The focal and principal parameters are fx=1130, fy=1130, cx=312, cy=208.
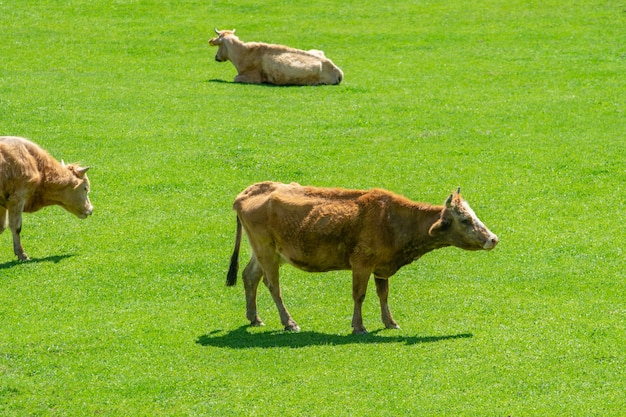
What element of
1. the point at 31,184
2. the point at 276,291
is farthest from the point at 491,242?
the point at 31,184

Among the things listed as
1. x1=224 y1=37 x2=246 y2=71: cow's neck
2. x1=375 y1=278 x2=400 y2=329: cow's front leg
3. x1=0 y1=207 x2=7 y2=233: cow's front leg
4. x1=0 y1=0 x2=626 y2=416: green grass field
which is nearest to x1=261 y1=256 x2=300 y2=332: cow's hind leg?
x1=0 y1=0 x2=626 y2=416: green grass field

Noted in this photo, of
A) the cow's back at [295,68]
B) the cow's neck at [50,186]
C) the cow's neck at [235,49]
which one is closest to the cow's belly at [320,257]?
the cow's neck at [50,186]

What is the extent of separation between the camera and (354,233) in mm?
18859

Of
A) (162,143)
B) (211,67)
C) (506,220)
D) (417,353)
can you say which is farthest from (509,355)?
(211,67)

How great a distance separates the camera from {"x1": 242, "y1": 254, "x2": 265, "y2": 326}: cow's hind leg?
19.6m

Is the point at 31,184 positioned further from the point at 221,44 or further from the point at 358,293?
the point at 221,44

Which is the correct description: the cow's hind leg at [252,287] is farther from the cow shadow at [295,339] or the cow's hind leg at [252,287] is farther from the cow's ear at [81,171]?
the cow's ear at [81,171]

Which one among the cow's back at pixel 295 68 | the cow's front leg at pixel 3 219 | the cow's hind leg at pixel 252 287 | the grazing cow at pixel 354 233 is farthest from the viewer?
the cow's back at pixel 295 68

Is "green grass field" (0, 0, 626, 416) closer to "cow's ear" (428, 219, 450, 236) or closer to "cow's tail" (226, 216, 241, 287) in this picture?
"cow's tail" (226, 216, 241, 287)

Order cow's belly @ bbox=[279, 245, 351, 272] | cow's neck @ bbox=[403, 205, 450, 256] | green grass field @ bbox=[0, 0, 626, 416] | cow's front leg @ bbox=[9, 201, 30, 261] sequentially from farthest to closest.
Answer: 1. cow's front leg @ bbox=[9, 201, 30, 261]
2. cow's belly @ bbox=[279, 245, 351, 272]
3. cow's neck @ bbox=[403, 205, 450, 256]
4. green grass field @ bbox=[0, 0, 626, 416]

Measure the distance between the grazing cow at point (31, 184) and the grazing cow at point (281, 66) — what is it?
13.4 meters

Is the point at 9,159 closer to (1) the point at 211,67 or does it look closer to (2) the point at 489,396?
(2) the point at 489,396

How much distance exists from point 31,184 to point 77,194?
1.26m

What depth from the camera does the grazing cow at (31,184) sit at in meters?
23.8
